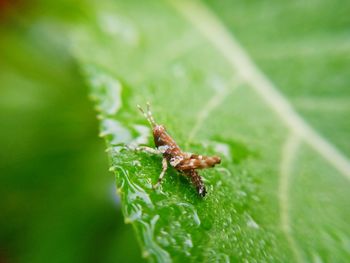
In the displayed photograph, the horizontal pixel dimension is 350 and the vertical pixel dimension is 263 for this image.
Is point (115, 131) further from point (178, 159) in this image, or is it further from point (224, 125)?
point (224, 125)

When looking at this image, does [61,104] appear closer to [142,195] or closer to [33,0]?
[33,0]

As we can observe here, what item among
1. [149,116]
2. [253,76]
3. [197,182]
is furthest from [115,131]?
[253,76]

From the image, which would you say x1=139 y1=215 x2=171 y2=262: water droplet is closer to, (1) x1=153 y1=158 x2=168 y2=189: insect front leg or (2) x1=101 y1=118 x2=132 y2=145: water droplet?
(1) x1=153 y1=158 x2=168 y2=189: insect front leg

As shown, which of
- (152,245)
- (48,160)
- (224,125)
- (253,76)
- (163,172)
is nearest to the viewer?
(152,245)

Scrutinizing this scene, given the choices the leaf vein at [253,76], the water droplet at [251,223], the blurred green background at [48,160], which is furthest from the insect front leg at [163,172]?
the blurred green background at [48,160]

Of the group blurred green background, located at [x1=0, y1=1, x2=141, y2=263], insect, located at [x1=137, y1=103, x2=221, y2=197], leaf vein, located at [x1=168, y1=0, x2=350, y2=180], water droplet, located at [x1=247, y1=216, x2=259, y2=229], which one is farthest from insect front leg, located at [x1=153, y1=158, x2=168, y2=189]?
blurred green background, located at [x1=0, y1=1, x2=141, y2=263]

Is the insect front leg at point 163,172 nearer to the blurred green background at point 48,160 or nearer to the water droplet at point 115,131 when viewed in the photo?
the water droplet at point 115,131
